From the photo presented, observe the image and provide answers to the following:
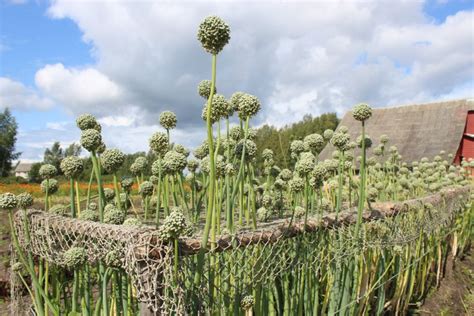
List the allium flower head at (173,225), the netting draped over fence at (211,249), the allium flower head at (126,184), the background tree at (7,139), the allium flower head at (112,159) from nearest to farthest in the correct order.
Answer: the allium flower head at (173,225) < the netting draped over fence at (211,249) < the allium flower head at (112,159) < the allium flower head at (126,184) < the background tree at (7,139)

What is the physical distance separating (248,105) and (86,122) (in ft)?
2.93

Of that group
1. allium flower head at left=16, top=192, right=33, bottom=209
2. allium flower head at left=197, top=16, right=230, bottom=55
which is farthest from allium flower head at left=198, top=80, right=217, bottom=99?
allium flower head at left=16, top=192, right=33, bottom=209

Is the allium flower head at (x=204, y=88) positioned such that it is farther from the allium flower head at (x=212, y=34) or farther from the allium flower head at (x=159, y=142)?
the allium flower head at (x=212, y=34)

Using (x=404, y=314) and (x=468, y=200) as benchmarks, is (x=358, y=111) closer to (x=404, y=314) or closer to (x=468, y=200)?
(x=404, y=314)

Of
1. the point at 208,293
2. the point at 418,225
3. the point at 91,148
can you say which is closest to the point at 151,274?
the point at 208,293

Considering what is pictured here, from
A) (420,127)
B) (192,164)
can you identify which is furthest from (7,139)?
(192,164)

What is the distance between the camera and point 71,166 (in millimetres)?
2010

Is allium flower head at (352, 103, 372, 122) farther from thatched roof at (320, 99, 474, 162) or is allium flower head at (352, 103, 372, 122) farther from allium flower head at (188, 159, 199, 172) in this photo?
thatched roof at (320, 99, 474, 162)

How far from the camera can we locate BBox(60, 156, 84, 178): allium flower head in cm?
200

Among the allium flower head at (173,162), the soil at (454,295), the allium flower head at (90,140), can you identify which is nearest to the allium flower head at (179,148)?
the allium flower head at (173,162)

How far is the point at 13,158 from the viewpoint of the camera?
46719 mm

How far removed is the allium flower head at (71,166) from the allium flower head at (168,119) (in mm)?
Result: 507

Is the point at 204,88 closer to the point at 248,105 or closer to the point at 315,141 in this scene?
the point at 248,105

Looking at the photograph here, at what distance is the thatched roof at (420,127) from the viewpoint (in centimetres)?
1787
